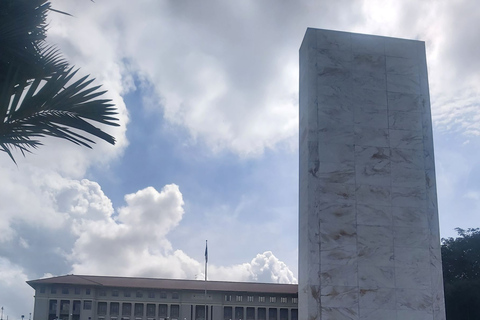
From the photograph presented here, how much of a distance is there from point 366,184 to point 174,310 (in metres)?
88.7

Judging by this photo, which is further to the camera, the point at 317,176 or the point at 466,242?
the point at 466,242

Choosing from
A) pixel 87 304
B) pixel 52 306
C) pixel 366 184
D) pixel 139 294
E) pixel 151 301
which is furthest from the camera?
pixel 139 294

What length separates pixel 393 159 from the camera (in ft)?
90.7

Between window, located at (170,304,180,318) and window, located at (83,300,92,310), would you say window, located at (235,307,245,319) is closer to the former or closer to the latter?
window, located at (170,304,180,318)

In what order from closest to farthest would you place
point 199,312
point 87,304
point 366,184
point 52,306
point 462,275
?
1. point 366,184
2. point 462,275
3. point 52,306
4. point 87,304
5. point 199,312

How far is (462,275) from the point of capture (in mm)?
80625

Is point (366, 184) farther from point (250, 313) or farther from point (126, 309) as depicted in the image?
point (126, 309)

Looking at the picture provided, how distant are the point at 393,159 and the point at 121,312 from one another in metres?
90.8

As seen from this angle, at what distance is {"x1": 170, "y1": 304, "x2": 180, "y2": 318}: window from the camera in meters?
110

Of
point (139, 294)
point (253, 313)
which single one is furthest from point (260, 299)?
point (139, 294)

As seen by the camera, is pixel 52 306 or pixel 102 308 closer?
pixel 52 306

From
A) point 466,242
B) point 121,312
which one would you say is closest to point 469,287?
point 466,242

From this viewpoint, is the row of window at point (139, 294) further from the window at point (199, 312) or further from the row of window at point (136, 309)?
the window at point (199, 312)

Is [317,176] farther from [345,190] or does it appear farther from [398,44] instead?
[398,44]
